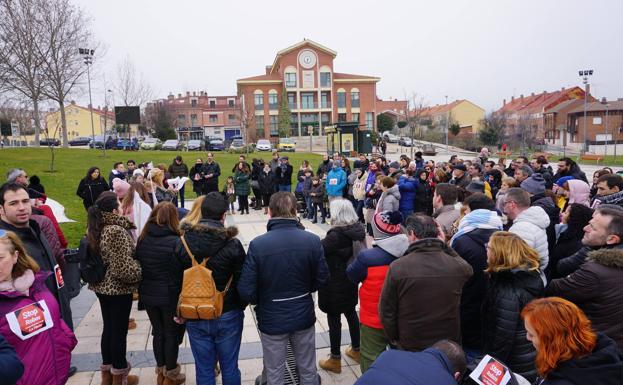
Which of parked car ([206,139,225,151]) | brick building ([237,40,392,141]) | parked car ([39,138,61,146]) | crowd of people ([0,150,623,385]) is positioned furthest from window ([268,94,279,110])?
crowd of people ([0,150,623,385])

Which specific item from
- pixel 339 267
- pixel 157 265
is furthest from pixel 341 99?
pixel 157 265

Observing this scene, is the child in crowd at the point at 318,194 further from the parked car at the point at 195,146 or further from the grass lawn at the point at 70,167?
the parked car at the point at 195,146

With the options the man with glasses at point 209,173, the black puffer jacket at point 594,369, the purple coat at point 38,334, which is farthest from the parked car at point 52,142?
the black puffer jacket at point 594,369

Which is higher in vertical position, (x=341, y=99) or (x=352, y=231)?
(x=341, y=99)

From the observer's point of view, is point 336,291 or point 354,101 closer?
point 336,291

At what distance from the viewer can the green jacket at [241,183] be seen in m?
13.4

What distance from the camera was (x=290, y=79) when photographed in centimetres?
5653

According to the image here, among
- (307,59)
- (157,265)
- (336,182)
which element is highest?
(307,59)

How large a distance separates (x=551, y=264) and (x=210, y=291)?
3.46 meters

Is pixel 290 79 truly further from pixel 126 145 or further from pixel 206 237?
pixel 206 237

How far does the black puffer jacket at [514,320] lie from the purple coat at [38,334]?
2.90m

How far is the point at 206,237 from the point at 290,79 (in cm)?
5531

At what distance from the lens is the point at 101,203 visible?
3848mm

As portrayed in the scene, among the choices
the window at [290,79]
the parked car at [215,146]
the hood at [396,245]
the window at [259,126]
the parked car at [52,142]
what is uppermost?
the window at [290,79]
